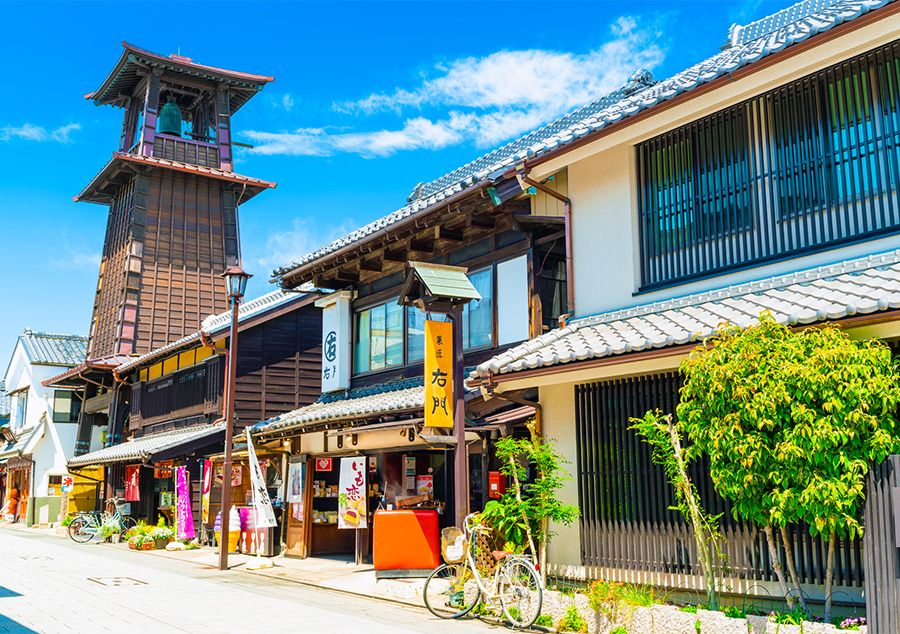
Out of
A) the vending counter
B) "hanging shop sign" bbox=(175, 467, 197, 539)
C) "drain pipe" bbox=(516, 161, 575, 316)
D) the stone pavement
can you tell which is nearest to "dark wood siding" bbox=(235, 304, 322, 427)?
"hanging shop sign" bbox=(175, 467, 197, 539)

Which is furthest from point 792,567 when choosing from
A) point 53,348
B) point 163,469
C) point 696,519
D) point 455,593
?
point 53,348

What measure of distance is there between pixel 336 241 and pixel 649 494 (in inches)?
424

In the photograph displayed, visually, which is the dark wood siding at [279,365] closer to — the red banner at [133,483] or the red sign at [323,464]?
the red sign at [323,464]

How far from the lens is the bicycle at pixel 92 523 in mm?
29141

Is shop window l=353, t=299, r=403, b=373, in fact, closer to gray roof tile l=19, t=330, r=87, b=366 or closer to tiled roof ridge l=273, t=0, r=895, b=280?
tiled roof ridge l=273, t=0, r=895, b=280

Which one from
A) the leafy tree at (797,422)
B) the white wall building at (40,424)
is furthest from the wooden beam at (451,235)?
the white wall building at (40,424)

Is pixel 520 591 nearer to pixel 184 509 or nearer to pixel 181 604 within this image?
pixel 181 604

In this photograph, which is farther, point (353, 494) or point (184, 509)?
point (184, 509)

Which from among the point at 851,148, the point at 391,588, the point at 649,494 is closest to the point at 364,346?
the point at 391,588

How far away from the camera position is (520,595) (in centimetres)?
1041

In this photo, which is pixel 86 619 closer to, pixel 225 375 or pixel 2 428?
pixel 225 375

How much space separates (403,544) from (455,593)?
2.88 m

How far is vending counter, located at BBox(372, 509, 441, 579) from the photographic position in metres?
14.2

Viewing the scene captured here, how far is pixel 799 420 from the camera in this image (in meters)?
7.61
